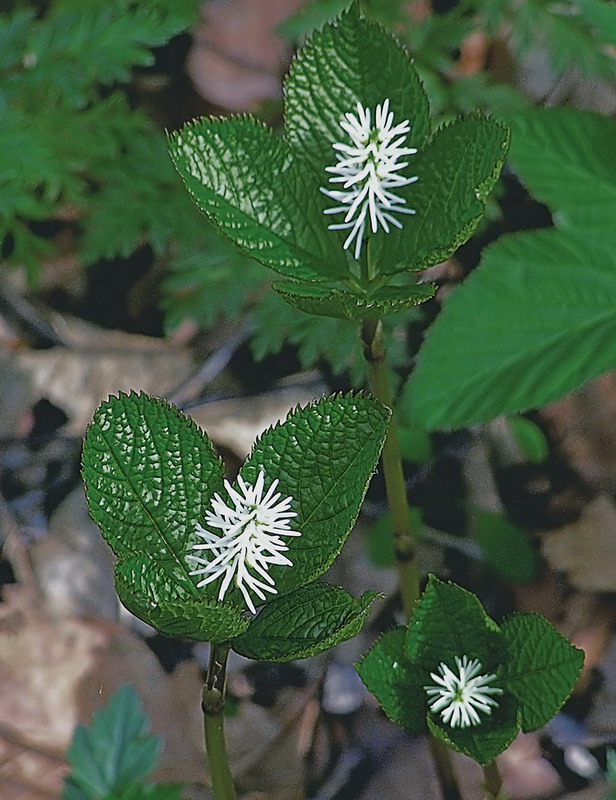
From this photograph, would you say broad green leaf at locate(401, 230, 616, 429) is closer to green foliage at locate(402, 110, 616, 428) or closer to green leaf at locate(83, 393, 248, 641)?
green foliage at locate(402, 110, 616, 428)

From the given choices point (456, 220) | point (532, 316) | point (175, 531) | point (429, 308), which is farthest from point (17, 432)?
point (456, 220)

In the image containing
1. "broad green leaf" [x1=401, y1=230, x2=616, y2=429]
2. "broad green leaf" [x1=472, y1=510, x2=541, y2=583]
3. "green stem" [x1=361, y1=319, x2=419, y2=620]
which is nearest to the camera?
"green stem" [x1=361, y1=319, x2=419, y2=620]

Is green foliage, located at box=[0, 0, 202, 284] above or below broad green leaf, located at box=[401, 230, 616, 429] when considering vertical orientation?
below

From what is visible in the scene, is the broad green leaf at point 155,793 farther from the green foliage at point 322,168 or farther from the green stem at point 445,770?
the green foliage at point 322,168

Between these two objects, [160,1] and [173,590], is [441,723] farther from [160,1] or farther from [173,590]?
[160,1]

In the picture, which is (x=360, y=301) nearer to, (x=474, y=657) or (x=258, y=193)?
(x=258, y=193)

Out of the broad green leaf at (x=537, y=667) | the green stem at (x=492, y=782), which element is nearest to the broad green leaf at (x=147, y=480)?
the broad green leaf at (x=537, y=667)

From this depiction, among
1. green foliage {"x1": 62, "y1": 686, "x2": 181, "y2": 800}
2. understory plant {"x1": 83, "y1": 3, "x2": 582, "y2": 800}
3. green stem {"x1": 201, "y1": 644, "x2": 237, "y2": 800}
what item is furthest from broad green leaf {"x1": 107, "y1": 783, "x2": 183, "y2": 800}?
understory plant {"x1": 83, "y1": 3, "x2": 582, "y2": 800}
